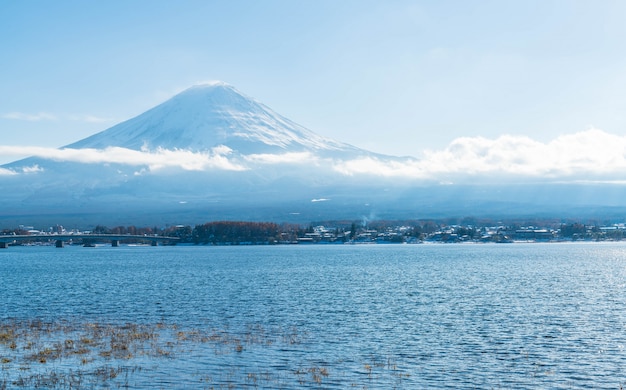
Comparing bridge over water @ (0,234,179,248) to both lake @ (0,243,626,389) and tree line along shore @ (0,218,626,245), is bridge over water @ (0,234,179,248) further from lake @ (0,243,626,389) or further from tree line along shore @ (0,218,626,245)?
lake @ (0,243,626,389)

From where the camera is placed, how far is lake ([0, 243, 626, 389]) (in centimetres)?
1845

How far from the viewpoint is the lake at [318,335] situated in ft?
60.5

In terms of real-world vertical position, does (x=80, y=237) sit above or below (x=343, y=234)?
above

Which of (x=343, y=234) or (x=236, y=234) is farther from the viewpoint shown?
(x=343, y=234)

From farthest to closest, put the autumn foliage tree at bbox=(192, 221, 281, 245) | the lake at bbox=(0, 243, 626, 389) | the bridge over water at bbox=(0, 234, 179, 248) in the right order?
the autumn foliage tree at bbox=(192, 221, 281, 245)
the bridge over water at bbox=(0, 234, 179, 248)
the lake at bbox=(0, 243, 626, 389)

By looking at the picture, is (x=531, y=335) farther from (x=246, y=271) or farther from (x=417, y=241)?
(x=417, y=241)

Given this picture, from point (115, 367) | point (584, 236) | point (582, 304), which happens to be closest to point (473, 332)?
point (582, 304)

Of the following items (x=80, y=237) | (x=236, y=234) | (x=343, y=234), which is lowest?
(x=343, y=234)

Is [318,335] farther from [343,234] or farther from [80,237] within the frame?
[343,234]

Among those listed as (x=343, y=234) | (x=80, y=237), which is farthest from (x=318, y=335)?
(x=343, y=234)

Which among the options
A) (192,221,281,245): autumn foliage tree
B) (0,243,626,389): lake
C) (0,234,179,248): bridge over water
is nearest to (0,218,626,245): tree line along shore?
(192,221,281,245): autumn foliage tree

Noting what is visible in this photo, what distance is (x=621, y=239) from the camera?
141 meters

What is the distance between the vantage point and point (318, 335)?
24.7 meters

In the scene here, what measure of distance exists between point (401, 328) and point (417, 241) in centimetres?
11507
